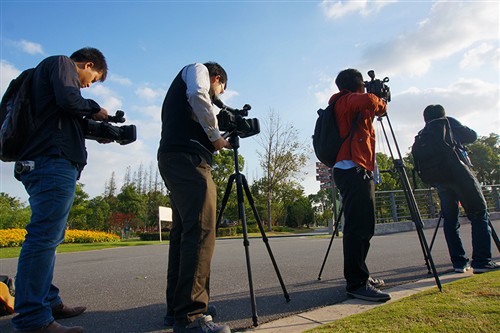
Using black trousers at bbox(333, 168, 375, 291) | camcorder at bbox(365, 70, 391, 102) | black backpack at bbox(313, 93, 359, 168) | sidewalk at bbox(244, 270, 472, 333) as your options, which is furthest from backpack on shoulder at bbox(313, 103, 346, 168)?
sidewalk at bbox(244, 270, 472, 333)

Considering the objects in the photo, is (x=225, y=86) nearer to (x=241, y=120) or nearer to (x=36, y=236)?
(x=241, y=120)

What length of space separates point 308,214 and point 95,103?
48196 millimetres

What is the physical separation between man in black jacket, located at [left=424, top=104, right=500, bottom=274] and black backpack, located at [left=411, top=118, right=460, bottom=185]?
0.18 ft

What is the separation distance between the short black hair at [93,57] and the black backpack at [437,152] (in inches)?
149

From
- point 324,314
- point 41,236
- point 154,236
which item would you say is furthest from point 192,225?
point 154,236

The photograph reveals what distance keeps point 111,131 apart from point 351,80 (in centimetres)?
232

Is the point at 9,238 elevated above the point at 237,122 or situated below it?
below

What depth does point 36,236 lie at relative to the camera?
1960mm

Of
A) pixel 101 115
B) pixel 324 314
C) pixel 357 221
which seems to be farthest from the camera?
pixel 357 221

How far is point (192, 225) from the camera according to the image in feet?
6.63

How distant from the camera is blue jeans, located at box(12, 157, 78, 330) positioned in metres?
1.88

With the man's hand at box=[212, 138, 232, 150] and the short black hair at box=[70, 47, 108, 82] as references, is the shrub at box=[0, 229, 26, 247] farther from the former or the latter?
the man's hand at box=[212, 138, 232, 150]

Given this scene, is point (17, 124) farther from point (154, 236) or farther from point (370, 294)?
point (154, 236)

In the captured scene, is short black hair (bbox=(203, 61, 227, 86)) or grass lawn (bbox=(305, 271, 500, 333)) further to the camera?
short black hair (bbox=(203, 61, 227, 86))
